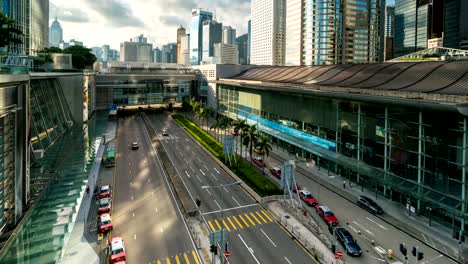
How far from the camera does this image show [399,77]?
168 ft

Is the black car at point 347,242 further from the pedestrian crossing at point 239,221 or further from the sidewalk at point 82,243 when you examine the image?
the sidewalk at point 82,243

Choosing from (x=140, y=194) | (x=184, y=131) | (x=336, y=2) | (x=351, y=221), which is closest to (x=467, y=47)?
(x=336, y=2)

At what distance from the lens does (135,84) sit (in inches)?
5335

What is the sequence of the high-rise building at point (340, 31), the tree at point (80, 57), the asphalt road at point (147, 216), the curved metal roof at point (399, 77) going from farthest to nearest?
the high-rise building at point (340, 31), the tree at point (80, 57), the curved metal roof at point (399, 77), the asphalt road at point (147, 216)

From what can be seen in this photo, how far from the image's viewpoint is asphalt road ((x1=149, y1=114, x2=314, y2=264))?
102 ft

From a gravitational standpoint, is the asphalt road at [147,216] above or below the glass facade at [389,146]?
below

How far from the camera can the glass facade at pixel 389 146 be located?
3488 centimetres

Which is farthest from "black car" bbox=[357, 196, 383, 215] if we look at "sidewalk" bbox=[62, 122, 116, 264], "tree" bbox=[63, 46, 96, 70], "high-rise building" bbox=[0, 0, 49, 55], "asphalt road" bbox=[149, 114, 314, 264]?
"tree" bbox=[63, 46, 96, 70]

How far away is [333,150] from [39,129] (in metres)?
45.2

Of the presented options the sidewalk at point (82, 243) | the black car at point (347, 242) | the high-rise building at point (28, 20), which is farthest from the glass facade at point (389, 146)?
the high-rise building at point (28, 20)

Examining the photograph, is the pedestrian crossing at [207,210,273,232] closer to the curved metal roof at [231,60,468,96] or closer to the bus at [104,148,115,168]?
the curved metal roof at [231,60,468,96]

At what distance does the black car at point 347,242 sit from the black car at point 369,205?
7981 millimetres

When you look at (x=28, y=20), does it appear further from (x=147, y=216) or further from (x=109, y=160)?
(x=147, y=216)

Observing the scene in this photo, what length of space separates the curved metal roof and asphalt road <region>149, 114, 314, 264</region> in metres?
26.4
